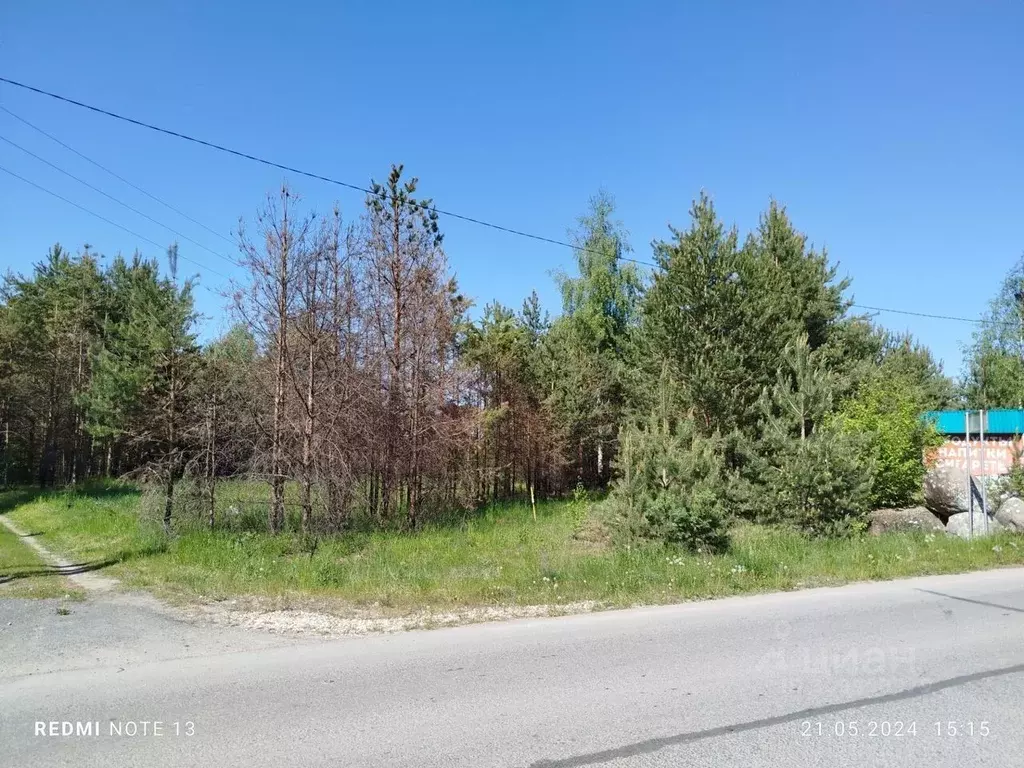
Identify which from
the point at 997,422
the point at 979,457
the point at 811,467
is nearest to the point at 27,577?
the point at 811,467

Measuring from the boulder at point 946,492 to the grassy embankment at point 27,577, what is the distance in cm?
2025

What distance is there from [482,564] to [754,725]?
8.64 meters

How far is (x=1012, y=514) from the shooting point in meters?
16.8

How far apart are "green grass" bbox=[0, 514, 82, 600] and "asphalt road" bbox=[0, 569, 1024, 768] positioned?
161 inches

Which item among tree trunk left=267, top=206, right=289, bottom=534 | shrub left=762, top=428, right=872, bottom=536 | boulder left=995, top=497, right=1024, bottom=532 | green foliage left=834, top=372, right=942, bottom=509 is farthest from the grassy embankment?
boulder left=995, top=497, right=1024, bottom=532

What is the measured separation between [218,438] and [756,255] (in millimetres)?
21427

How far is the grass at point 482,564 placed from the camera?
9750mm

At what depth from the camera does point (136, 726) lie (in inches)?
186

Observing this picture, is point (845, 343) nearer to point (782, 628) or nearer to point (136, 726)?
point (782, 628)

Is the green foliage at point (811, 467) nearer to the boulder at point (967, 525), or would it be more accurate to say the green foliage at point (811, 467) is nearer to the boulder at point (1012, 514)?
the boulder at point (967, 525)

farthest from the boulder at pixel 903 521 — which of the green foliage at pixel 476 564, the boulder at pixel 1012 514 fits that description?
the boulder at pixel 1012 514

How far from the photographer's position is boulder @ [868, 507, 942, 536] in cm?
1764

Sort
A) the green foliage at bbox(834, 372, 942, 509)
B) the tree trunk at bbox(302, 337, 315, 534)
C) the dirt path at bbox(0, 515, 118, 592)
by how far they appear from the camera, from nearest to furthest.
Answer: the dirt path at bbox(0, 515, 118, 592)
the tree trunk at bbox(302, 337, 315, 534)
the green foliage at bbox(834, 372, 942, 509)

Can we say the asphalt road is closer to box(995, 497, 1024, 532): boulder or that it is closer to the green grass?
the green grass
